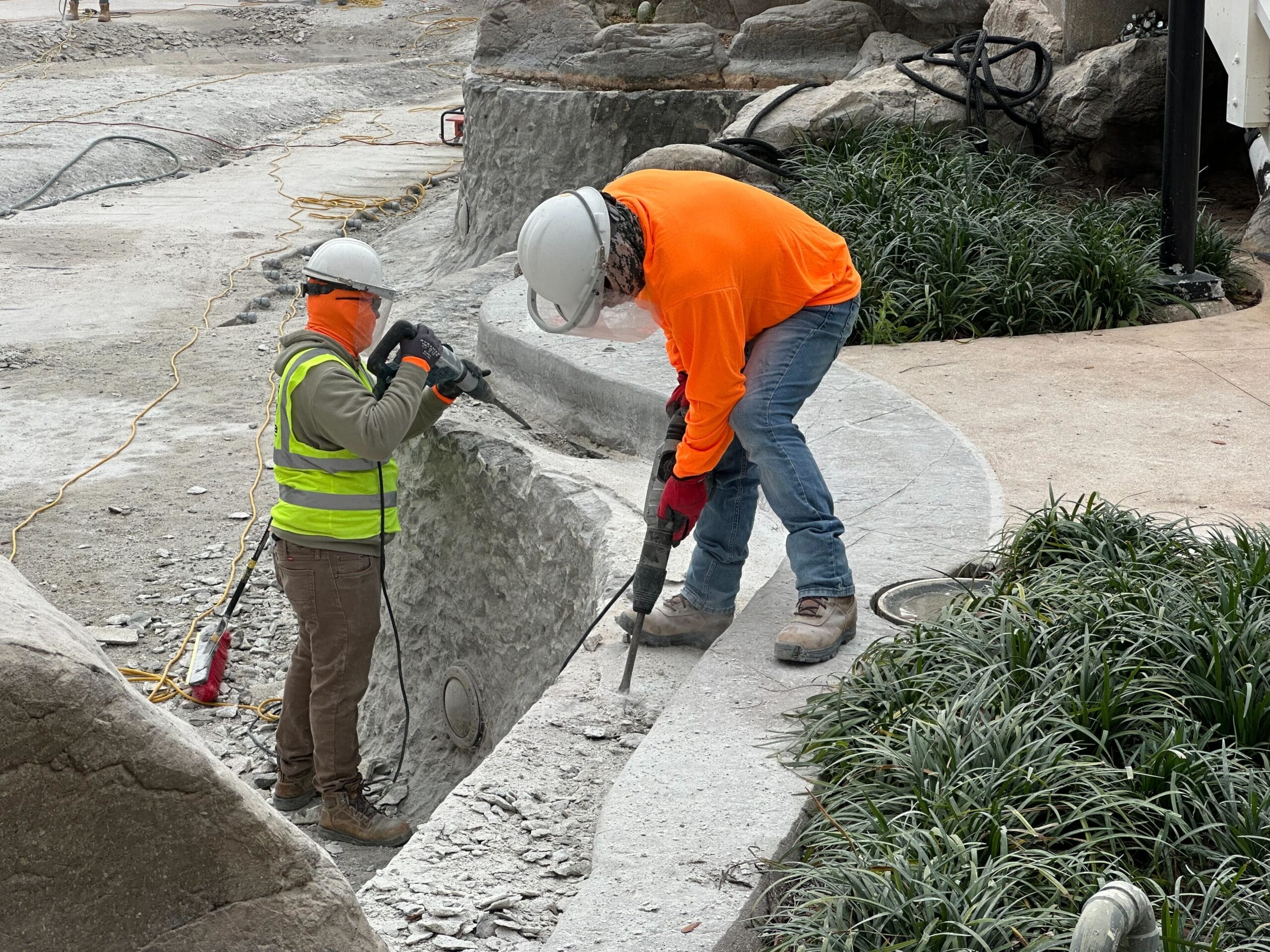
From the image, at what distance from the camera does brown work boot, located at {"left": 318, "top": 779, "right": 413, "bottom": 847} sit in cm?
437

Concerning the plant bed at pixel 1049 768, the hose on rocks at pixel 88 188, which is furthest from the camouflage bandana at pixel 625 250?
the hose on rocks at pixel 88 188

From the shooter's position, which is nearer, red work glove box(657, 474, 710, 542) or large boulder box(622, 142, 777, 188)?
red work glove box(657, 474, 710, 542)

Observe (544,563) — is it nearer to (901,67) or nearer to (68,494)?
(68,494)

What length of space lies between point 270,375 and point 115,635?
349 centimetres

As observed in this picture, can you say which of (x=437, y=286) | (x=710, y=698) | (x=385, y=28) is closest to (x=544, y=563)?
(x=710, y=698)

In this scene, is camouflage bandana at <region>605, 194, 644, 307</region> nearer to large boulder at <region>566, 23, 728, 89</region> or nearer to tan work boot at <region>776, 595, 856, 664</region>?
tan work boot at <region>776, 595, 856, 664</region>

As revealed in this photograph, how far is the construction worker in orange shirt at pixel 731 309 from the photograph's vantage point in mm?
3240

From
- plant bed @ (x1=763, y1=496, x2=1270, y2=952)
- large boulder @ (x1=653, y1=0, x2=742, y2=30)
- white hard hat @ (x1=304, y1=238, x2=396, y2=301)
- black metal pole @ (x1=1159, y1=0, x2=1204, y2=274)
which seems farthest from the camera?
large boulder @ (x1=653, y1=0, x2=742, y2=30)

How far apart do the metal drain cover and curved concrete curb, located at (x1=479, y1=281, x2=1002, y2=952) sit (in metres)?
0.05

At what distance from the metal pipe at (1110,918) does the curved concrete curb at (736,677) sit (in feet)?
2.83

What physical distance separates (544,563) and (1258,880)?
119 inches

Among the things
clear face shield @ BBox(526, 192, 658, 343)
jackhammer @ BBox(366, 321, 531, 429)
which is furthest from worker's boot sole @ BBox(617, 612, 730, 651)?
jackhammer @ BBox(366, 321, 531, 429)

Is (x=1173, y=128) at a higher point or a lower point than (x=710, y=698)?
higher

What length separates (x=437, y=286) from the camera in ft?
28.3
